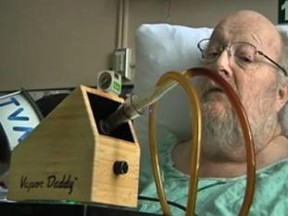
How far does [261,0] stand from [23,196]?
1431 millimetres

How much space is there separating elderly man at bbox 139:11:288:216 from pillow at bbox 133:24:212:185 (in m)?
0.07

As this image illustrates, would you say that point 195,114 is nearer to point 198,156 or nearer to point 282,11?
point 198,156

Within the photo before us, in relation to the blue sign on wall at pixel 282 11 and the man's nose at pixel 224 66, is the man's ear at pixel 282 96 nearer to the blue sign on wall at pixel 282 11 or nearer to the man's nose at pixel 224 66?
the man's nose at pixel 224 66

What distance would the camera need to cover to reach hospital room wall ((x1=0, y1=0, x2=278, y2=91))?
2.20 meters

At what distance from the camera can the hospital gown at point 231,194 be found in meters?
1.16

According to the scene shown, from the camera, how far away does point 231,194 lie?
121 cm

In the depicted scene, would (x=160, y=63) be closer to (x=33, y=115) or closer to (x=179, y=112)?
(x=179, y=112)

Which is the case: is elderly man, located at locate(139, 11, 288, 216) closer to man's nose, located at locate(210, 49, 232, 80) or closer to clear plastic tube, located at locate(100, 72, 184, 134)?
man's nose, located at locate(210, 49, 232, 80)

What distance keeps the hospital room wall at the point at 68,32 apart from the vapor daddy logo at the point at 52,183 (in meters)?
1.40

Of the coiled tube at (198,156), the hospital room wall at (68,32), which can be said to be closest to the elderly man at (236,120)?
the coiled tube at (198,156)

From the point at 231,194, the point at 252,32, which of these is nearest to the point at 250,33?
the point at 252,32

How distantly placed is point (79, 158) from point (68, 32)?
67.5 inches

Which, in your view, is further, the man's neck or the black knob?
the man's neck

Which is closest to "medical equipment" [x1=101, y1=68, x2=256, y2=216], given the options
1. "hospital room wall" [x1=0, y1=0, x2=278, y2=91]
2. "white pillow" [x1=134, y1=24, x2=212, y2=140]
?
"white pillow" [x1=134, y1=24, x2=212, y2=140]
